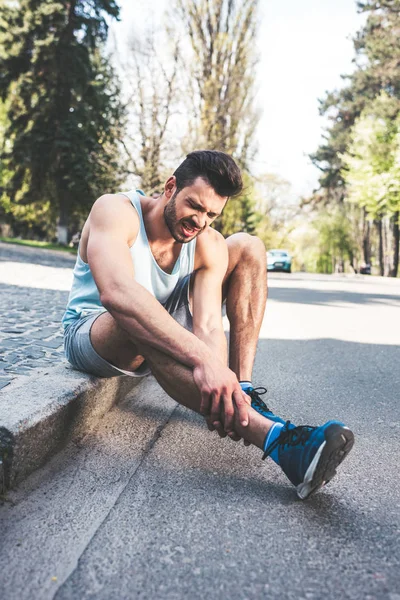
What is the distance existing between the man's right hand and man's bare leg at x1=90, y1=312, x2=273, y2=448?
0.12 feet

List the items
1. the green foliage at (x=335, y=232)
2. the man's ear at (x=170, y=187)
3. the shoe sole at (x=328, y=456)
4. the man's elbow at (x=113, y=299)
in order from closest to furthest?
the shoe sole at (x=328, y=456)
the man's elbow at (x=113, y=299)
the man's ear at (x=170, y=187)
the green foliage at (x=335, y=232)

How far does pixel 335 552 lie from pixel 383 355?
147 inches

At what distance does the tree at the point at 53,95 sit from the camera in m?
24.7

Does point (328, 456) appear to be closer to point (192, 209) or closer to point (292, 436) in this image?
point (292, 436)

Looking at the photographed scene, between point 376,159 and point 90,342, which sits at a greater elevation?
point 376,159

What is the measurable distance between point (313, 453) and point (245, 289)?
1.33 m

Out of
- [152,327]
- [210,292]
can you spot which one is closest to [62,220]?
[210,292]

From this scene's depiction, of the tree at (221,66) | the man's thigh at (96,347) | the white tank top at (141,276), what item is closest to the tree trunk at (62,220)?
the tree at (221,66)

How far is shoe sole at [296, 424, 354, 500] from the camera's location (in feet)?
6.16

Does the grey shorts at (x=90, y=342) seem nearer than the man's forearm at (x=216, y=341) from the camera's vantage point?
No

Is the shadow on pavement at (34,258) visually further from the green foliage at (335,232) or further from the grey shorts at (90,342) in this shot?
the green foliage at (335,232)

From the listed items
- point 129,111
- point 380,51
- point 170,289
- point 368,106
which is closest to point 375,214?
point 368,106

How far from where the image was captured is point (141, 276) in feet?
8.97

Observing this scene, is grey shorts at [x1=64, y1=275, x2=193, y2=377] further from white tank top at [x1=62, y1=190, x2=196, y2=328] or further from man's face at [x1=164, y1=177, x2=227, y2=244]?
man's face at [x1=164, y1=177, x2=227, y2=244]
